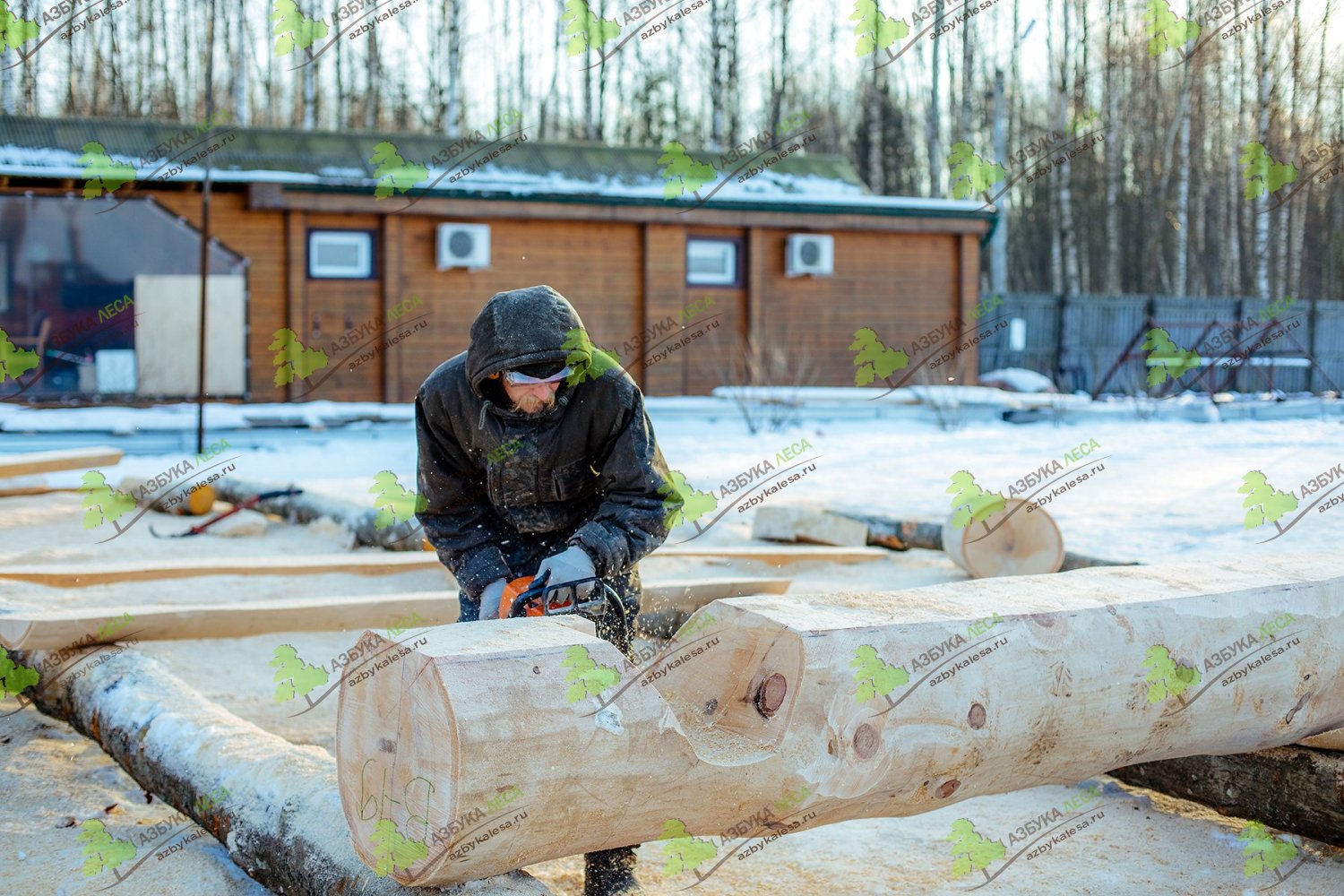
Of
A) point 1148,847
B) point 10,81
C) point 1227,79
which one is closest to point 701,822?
point 1148,847

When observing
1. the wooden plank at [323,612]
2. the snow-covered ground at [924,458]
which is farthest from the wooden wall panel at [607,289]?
the wooden plank at [323,612]

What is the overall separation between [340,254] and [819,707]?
1377 centimetres

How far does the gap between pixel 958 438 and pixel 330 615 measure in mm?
9329

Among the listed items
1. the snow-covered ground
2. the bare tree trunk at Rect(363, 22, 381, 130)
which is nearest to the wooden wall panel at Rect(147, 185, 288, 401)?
the snow-covered ground

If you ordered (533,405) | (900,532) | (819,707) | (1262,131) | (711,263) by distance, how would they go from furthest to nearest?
(1262,131)
(711,263)
(900,532)
(533,405)
(819,707)

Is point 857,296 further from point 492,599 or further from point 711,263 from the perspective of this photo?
point 492,599

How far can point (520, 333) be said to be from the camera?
10.4ft

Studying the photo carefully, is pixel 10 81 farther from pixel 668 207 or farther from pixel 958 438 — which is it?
pixel 958 438

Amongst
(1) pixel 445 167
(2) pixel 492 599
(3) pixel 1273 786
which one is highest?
(1) pixel 445 167

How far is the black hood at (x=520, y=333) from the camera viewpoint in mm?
3174

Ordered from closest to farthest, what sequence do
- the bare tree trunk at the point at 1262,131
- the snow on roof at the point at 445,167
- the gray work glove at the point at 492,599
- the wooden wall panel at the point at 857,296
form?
1. the gray work glove at the point at 492,599
2. the snow on roof at the point at 445,167
3. the wooden wall panel at the point at 857,296
4. the bare tree trunk at the point at 1262,131

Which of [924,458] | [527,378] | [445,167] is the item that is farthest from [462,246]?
[527,378]

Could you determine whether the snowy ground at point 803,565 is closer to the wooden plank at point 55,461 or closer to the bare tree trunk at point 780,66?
the wooden plank at point 55,461

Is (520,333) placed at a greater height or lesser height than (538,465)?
greater
